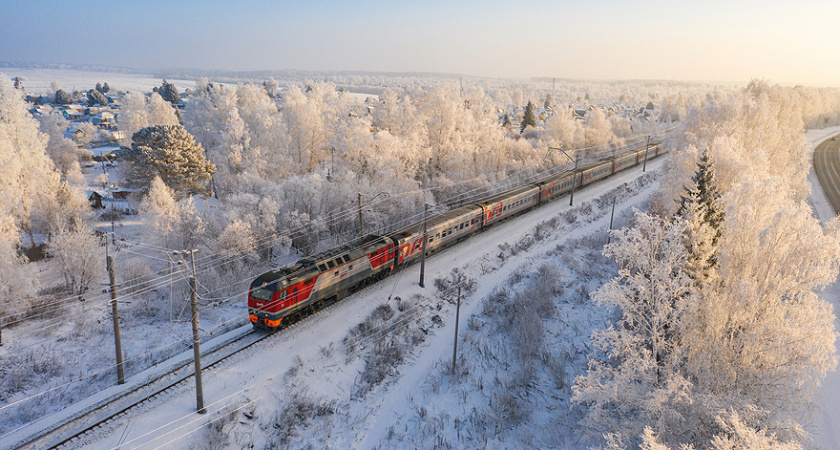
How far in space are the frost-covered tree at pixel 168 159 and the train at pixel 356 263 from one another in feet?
106

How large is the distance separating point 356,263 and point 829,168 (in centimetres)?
7537

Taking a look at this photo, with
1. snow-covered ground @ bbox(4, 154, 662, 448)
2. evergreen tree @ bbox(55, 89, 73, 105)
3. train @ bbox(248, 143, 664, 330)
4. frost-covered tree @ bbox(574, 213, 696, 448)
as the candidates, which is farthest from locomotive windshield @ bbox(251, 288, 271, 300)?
evergreen tree @ bbox(55, 89, 73, 105)

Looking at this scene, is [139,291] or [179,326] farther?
[139,291]

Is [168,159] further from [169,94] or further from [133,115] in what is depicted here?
[169,94]

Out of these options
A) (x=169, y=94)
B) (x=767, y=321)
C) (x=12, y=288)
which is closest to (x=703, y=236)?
(x=767, y=321)

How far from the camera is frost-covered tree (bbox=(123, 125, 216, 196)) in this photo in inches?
1847

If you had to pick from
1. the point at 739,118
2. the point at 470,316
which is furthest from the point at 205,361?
the point at 739,118

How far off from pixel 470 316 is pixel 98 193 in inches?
1963

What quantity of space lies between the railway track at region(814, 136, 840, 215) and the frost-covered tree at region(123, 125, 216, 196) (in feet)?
227

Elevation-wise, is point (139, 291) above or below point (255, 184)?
below

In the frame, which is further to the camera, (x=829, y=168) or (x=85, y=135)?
(x=85, y=135)

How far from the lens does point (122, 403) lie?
665 inches

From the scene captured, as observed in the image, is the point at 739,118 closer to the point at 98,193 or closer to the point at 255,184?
the point at 255,184

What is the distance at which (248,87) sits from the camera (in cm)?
6750
